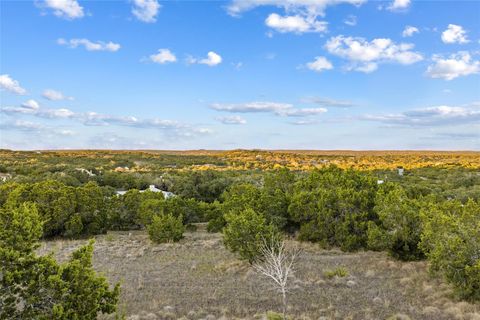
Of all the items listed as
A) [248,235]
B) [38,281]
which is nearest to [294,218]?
[248,235]

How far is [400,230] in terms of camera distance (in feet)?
55.9

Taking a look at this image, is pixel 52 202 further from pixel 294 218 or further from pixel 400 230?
pixel 400 230

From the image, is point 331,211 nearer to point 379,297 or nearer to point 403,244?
point 403,244

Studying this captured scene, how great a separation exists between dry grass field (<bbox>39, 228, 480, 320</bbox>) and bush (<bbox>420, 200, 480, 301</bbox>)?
0.60 m

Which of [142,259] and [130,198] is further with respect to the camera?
[130,198]

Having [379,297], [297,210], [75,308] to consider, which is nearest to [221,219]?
[297,210]

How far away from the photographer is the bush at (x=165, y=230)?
23.5 m

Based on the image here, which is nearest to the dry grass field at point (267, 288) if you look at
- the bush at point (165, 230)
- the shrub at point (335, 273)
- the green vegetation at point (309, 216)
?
the shrub at point (335, 273)

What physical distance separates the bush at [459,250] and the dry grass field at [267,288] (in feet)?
1.95

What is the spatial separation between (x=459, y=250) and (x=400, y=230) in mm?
4660

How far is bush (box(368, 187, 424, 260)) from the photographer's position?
1686cm

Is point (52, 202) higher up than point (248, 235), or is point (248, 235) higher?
point (52, 202)

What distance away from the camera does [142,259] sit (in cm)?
1962

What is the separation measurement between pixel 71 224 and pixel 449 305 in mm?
20732
